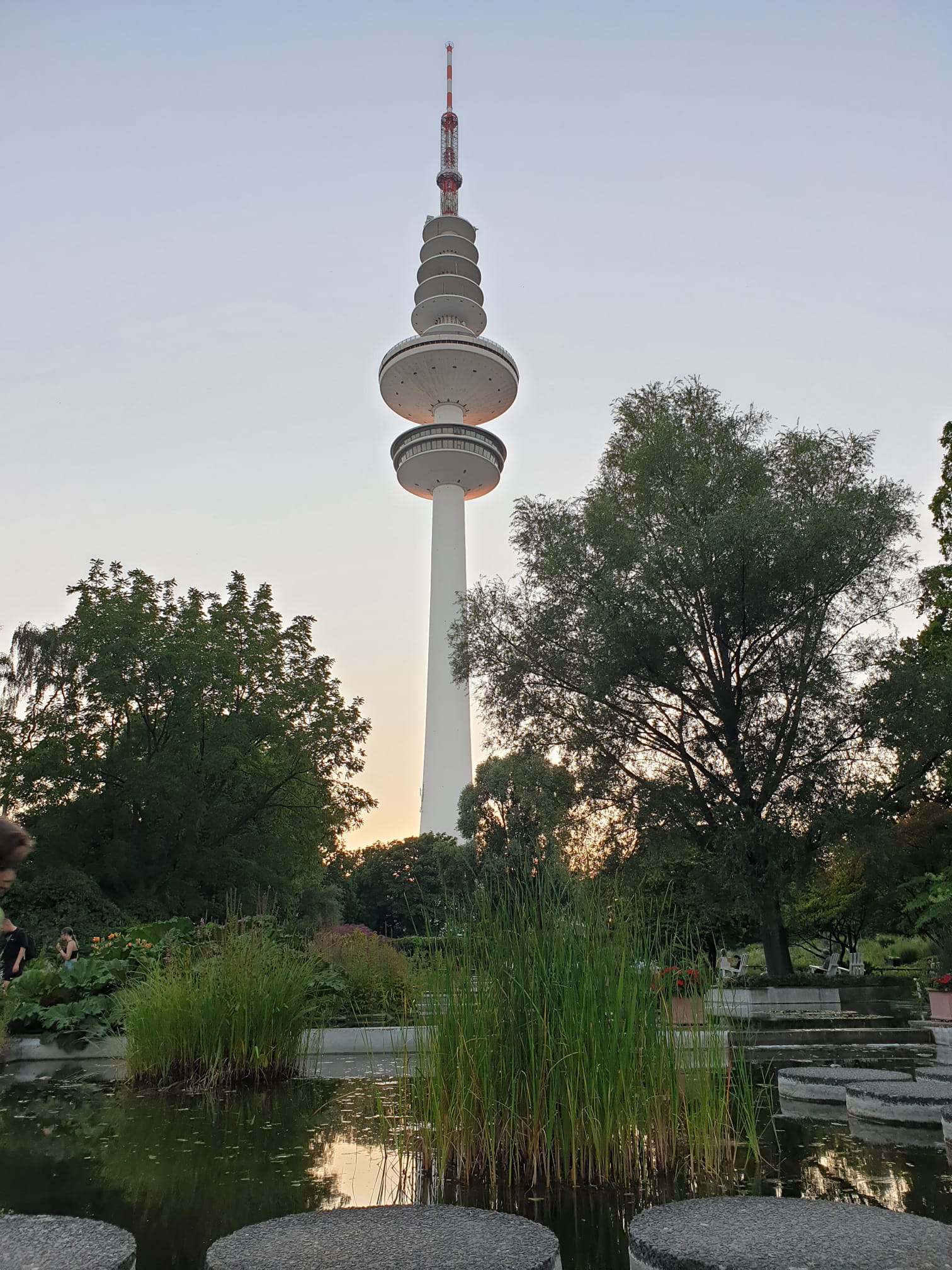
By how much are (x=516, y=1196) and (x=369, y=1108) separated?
2290 mm

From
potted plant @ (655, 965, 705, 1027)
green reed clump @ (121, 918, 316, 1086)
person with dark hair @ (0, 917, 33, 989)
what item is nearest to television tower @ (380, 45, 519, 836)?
person with dark hair @ (0, 917, 33, 989)

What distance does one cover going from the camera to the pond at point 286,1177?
A: 3.26m

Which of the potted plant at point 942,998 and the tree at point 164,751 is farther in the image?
the tree at point 164,751

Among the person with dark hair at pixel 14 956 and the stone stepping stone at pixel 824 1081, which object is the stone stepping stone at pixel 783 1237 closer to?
the stone stepping stone at pixel 824 1081

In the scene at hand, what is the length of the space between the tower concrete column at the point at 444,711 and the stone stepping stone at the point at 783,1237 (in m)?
52.0

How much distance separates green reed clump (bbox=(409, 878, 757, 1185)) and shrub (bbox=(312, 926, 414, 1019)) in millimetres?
5256

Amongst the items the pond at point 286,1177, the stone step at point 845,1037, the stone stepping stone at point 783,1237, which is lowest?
the pond at point 286,1177

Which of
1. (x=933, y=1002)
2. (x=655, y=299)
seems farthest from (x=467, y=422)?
(x=933, y=1002)

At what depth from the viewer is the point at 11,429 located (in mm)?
15406

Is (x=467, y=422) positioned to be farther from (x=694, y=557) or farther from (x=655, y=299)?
(x=694, y=557)

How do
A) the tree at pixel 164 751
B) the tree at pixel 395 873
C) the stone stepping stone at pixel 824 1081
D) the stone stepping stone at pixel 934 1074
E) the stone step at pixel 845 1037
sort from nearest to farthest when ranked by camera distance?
the stone stepping stone at pixel 824 1081 < the stone stepping stone at pixel 934 1074 < the stone step at pixel 845 1037 < the tree at pixel 164 751 < the tree at pixel 395 873

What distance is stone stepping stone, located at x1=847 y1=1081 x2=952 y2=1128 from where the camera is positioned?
16.1ft

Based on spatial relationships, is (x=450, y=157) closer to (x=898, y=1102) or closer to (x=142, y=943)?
(x=142, y=943)

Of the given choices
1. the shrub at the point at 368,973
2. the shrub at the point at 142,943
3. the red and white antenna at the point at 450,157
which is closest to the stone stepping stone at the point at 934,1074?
the shrub at the point at 368,973
